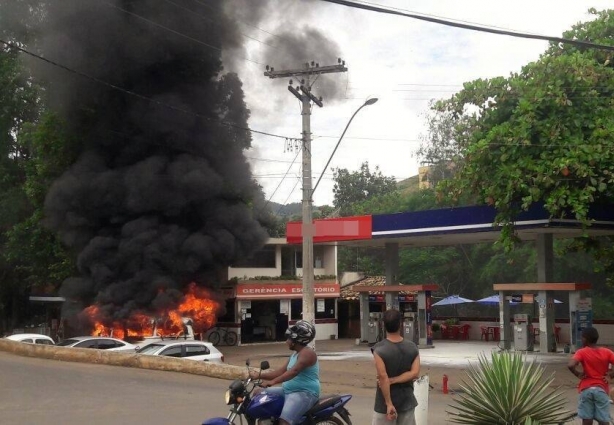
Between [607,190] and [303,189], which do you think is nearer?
[607,190]

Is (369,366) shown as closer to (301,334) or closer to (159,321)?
(159,321)

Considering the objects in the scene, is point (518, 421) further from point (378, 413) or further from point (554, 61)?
point (554, 61)

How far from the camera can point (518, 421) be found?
27.7 ft

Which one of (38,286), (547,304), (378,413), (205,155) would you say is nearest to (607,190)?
(547,304)

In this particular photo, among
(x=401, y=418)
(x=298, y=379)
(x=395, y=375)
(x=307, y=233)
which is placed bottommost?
(x=401, y=418)

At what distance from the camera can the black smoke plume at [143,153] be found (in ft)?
111

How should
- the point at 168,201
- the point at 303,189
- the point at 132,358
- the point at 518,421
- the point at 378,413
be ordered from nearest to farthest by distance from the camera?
the point at 378,413, the point at 518,421, the point at 132,358, the point at 303,189, the point at 168,201

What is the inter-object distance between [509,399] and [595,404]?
95cm

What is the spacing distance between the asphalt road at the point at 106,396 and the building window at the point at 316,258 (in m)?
22.0

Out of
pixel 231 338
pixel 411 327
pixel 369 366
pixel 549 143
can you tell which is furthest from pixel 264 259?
pixel 549 143

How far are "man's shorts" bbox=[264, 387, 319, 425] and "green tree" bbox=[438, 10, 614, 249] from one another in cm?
1263

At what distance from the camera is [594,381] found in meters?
8.53

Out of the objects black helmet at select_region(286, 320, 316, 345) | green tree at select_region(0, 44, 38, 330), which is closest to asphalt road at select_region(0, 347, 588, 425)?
black helmet at select_region(286, 320, 316, 345)

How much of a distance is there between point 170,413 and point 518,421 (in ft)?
18.5
